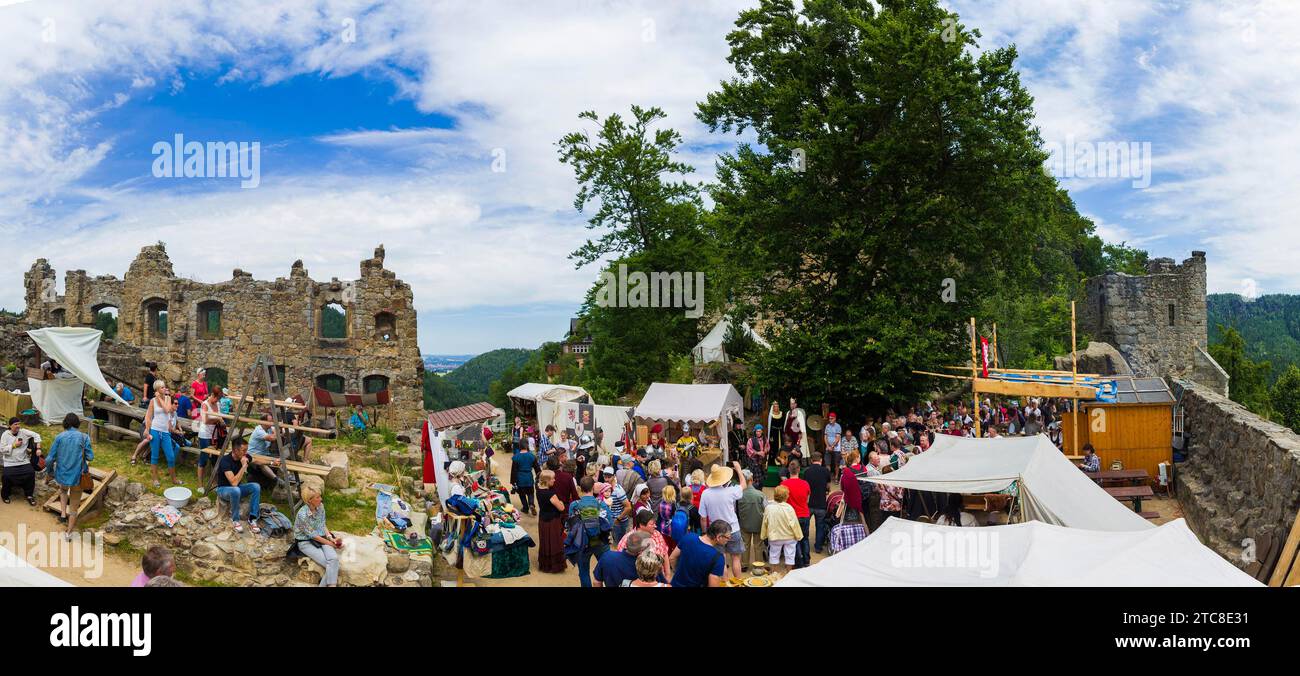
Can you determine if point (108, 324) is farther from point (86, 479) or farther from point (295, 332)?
point (86, 479)

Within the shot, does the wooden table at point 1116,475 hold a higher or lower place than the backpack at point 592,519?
lower

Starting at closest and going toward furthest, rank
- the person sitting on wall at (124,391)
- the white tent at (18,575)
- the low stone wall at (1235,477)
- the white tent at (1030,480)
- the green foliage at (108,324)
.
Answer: the white tent at (18,575) → the white tent at (1030,480) → the low stone wall at (1235,477) → the person sitting on wall at (124,391) → the green foliage at (108,324)

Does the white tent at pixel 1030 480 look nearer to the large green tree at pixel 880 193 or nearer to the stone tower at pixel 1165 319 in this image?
the large green tree at pixel 880 193

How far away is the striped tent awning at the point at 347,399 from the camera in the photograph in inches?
1016

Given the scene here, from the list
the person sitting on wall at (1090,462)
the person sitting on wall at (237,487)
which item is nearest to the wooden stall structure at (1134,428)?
the person sitting on wall at (1090,462)

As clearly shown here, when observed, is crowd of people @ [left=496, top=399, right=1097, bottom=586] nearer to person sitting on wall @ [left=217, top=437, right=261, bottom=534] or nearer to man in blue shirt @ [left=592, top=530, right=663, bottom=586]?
man in blue shirt @ [left=592, top=530, right=663, bottom=586]

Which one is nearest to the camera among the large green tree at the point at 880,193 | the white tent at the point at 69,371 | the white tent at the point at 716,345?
the white tent at the point at 69,371

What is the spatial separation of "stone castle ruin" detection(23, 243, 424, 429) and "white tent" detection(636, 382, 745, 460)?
39.0 feet

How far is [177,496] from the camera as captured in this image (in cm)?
964

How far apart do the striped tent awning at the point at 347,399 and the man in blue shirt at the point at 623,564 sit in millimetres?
21334

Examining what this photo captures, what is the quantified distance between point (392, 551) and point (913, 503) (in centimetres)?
710

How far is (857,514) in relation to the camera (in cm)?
1034

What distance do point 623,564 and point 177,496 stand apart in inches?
252
